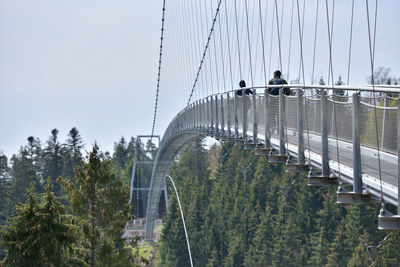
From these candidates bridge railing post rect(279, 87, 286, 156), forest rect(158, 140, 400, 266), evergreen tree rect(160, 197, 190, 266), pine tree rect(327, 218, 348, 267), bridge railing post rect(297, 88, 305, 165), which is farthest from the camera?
evergreen tree rect(160, 197, 190, 266)

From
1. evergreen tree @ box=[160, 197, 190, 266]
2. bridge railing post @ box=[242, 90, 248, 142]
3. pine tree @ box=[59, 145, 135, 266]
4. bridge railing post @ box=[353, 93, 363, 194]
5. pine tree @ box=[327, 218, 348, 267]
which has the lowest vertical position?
evergreen tree @ box=[160, 197, 190, 266]

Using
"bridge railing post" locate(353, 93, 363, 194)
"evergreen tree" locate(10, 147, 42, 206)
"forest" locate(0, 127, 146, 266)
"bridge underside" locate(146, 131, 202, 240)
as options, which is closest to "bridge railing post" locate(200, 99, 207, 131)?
"forest" locate(0, 127, 146, 266)

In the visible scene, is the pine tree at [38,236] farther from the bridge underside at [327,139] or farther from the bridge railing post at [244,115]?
the bridge railing post at [244,115]

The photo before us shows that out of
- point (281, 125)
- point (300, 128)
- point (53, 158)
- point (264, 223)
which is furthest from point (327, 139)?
point (53, 158)

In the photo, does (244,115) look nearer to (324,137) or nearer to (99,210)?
(99,210)

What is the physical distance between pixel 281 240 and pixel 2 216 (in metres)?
45.8

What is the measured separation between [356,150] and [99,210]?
55.7 ft

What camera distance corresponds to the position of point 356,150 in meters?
8.88

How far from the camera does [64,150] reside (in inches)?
4471

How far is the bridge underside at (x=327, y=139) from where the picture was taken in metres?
8.37

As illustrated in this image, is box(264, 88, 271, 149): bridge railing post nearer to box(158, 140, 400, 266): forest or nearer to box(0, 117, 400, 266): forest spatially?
box(0, 117, 400, 266): forest

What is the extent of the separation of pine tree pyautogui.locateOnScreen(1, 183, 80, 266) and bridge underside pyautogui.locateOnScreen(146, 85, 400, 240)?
4.13 meters

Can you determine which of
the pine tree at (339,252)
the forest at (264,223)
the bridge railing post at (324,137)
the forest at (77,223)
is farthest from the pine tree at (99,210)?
the pine tree at (339,252)

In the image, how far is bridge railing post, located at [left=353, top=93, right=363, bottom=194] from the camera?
875cm
